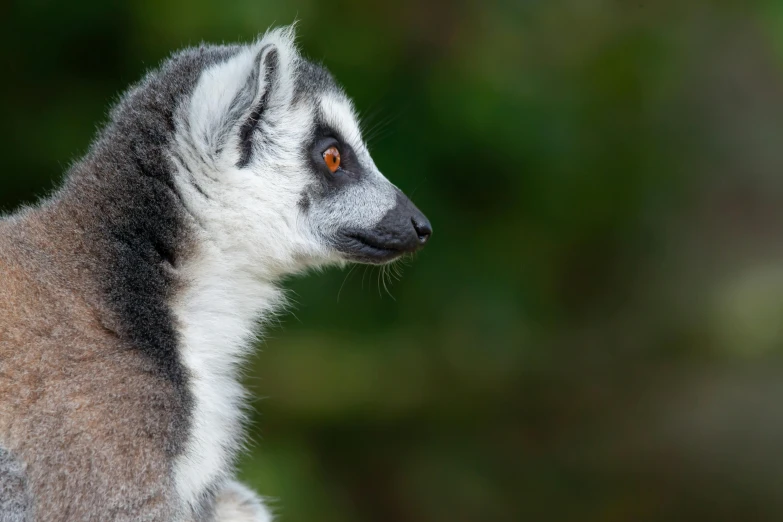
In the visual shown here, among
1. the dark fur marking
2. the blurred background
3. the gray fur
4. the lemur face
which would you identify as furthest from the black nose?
the gray fur

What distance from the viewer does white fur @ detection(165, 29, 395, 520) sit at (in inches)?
99.9

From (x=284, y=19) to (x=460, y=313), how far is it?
1.95 metres

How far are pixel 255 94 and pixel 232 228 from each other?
448 mm

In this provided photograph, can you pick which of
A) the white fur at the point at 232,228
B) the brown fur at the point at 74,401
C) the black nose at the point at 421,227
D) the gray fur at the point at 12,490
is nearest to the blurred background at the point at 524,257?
the black nose at the point at 421,227

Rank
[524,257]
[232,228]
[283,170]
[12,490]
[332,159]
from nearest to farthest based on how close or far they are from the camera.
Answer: [12,490], [232,228], [283,170], [332,159], [524,257]

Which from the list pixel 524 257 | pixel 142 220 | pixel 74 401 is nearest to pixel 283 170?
pixel 142 220

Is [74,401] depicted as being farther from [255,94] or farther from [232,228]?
[255,94]

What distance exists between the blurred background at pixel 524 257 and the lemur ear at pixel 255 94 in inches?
51.9

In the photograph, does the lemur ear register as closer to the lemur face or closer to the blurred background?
the lemur face

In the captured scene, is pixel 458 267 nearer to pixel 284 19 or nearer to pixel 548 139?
pixel 548 139

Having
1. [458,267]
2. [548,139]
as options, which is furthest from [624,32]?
[458,267]

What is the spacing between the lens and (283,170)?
9.12 ft

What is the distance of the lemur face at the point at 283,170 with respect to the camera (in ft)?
8.57

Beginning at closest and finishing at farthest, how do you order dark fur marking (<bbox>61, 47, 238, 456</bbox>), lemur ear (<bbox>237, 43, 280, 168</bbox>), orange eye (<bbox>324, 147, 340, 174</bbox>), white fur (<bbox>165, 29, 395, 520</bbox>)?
dark fur marking (<bbox>61, 47, 238, 456</bbox>), white fur (<bbox>165, 29, 395, 520</bbox>), lemur ear (<bbox>237, 43, 280, 168</bbox>), orange eye (<bbox>324, 147, 340, 174</bbox>)
